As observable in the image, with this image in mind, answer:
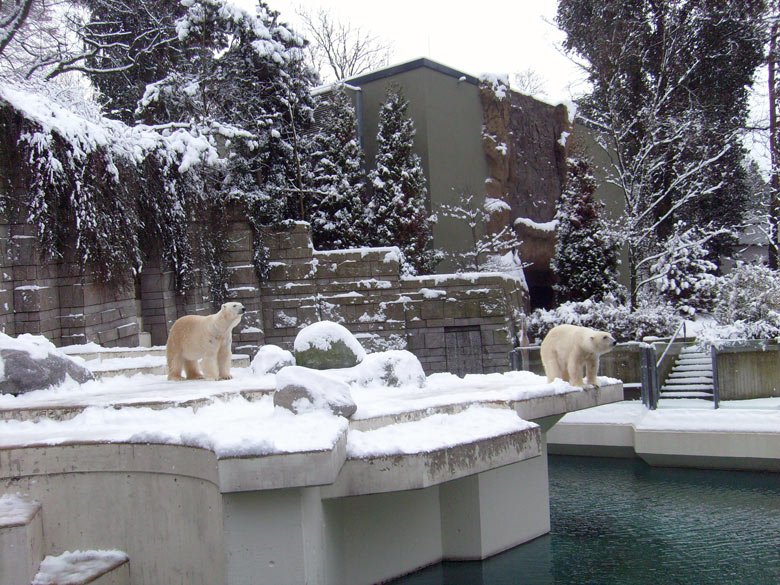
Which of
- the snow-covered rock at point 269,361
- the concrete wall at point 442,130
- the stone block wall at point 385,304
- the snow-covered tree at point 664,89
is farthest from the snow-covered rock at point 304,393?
the concrete wall at point 442,130

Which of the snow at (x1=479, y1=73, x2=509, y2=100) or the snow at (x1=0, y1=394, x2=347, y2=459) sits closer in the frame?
the snow at (x1=0, y1=394, x2=347, y2=459)

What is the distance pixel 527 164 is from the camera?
16.4 meters

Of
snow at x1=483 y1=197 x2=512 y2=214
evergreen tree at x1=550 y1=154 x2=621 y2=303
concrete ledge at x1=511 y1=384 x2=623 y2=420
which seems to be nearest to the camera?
concrete ledge at x1=511 y1=384 x2=623 y2=420

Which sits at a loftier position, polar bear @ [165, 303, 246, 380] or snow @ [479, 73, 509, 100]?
snow @ [479, 73, 509, 100]

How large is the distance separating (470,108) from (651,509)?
10.6 metres

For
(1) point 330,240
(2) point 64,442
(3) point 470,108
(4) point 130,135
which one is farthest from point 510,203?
(2) point 64,442

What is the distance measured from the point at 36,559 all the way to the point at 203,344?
2.17 metres

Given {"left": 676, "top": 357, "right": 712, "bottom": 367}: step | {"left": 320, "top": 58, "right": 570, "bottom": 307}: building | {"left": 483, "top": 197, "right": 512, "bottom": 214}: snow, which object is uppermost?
{"left": 320, "top": 58, "right": 570, "bottom": 307}: building

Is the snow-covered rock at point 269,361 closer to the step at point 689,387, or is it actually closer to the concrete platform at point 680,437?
the concrete platform at point 680,437

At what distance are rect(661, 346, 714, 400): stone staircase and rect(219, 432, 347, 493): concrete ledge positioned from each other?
725cm

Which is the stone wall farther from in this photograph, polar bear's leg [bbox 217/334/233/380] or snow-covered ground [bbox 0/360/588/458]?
snow-covered ground [bbox 0/360/588/458]

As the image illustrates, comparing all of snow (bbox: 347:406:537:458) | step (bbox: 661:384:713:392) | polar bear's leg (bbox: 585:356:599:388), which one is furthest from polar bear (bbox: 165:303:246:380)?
step (bbox: 661:384:713:392)

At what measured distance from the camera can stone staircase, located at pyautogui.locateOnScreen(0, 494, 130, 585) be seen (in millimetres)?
3230

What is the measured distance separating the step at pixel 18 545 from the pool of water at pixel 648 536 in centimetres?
210
